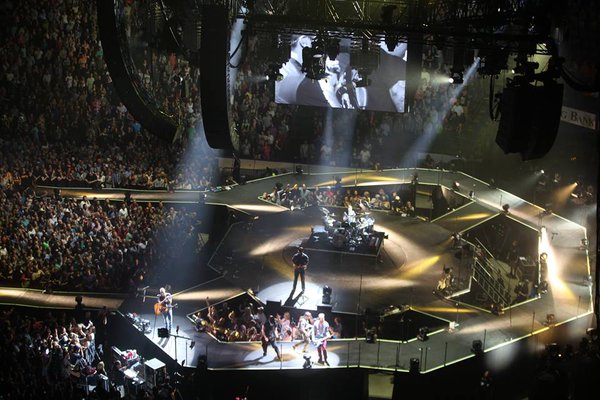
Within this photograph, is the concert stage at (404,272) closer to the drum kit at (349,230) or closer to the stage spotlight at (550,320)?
the stage spotlight at (550,320)

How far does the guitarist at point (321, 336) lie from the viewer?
1561 centimetres

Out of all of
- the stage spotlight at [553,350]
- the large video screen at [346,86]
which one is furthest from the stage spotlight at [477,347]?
the large video screen at [346,86]

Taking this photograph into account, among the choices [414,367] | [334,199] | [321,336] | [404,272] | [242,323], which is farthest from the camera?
[334,199]

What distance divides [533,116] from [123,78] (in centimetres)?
527

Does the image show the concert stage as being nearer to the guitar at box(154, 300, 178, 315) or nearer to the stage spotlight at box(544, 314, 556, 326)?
the stage spotlight at box(544, 314, 556, 326)

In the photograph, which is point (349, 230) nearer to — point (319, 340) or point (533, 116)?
point (319, 340)

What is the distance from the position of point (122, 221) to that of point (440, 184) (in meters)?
10.4

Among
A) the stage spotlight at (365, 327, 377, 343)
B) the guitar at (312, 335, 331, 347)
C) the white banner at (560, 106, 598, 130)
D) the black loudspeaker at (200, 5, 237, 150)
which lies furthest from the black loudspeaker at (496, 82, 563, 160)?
the white banner at (560, 106, 598, 130)

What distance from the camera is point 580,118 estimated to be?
24.5 meters

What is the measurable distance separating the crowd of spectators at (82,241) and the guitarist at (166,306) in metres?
1.40

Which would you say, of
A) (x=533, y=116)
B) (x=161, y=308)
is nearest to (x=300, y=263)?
(x=161, y=308)

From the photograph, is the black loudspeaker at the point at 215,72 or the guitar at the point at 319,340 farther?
the guitar at the point at 319,340

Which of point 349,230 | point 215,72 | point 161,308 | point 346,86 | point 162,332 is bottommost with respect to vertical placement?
point 162,332

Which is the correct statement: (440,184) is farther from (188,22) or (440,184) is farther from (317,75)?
(188,22)
